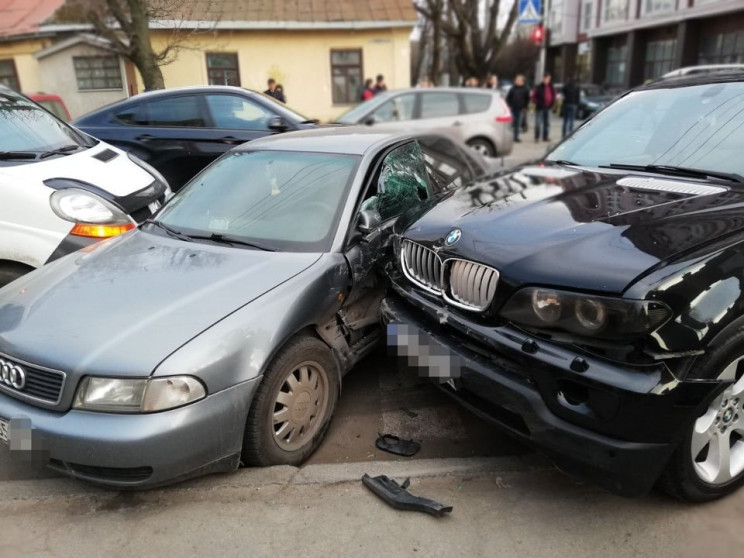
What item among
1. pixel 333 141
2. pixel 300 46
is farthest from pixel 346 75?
pixel 333 141

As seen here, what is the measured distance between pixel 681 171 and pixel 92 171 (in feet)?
13.9

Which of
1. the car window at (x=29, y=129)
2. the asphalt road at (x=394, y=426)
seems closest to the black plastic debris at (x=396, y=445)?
the asphalt road at (x=394, y=426)

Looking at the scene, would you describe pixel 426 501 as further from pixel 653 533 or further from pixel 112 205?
pixel 112 205

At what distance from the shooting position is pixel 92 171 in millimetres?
4695

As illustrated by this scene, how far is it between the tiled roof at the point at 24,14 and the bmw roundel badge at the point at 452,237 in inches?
617

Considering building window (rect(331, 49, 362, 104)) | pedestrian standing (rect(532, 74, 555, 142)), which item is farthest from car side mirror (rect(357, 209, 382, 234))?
building window (rect(331, 49, 362, 104))

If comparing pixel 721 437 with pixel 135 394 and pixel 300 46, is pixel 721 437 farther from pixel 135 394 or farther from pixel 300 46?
pixel 300 46

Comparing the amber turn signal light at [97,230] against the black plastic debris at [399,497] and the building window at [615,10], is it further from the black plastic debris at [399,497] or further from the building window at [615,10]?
the building window at [615,10]

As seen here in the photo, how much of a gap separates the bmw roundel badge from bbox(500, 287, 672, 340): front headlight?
1.61 ft

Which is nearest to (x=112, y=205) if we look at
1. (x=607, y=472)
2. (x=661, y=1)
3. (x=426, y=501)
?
(x=426, y=501)

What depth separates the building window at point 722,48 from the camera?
922 inches

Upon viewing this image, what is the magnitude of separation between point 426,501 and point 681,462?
1.06 m

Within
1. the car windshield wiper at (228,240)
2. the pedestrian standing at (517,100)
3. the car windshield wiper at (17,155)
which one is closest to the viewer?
the car windshield wiper at (228,240)

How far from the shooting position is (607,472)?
220 cm
